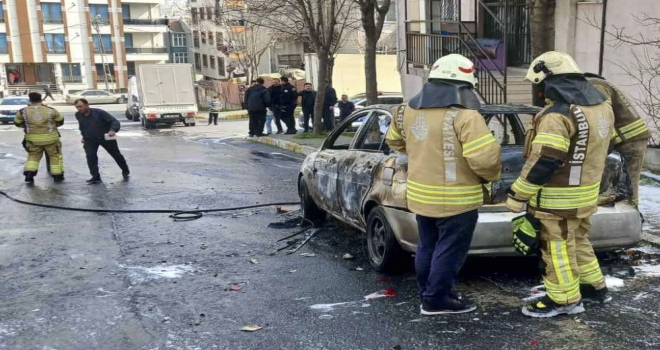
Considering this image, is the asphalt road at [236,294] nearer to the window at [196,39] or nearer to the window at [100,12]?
the window at [100,12]

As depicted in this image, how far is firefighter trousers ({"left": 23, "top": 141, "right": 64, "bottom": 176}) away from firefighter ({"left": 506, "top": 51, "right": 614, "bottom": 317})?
9.33 metres

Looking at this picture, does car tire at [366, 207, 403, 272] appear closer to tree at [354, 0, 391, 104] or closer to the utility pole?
tree at [354, 0, 391, 104]

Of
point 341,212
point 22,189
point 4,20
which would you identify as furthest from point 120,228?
point 4,20

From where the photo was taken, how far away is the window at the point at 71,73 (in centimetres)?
6269

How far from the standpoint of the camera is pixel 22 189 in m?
10.5

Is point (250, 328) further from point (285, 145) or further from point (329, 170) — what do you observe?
point (285, 145)

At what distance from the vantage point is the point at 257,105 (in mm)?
18078

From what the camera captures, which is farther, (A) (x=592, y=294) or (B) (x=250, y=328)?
(A) (x=592, y=294)

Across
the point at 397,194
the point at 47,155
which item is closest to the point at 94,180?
the point at 47,155

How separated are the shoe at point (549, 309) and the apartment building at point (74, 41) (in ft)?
202

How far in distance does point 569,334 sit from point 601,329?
0.23 meters

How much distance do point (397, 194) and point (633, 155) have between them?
186 centimetres

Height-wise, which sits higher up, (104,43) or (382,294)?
(104,43)

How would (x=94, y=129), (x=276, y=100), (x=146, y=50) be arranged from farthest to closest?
(x=146, y=50) → (x=276, y=100) → (x=94, y=129)
